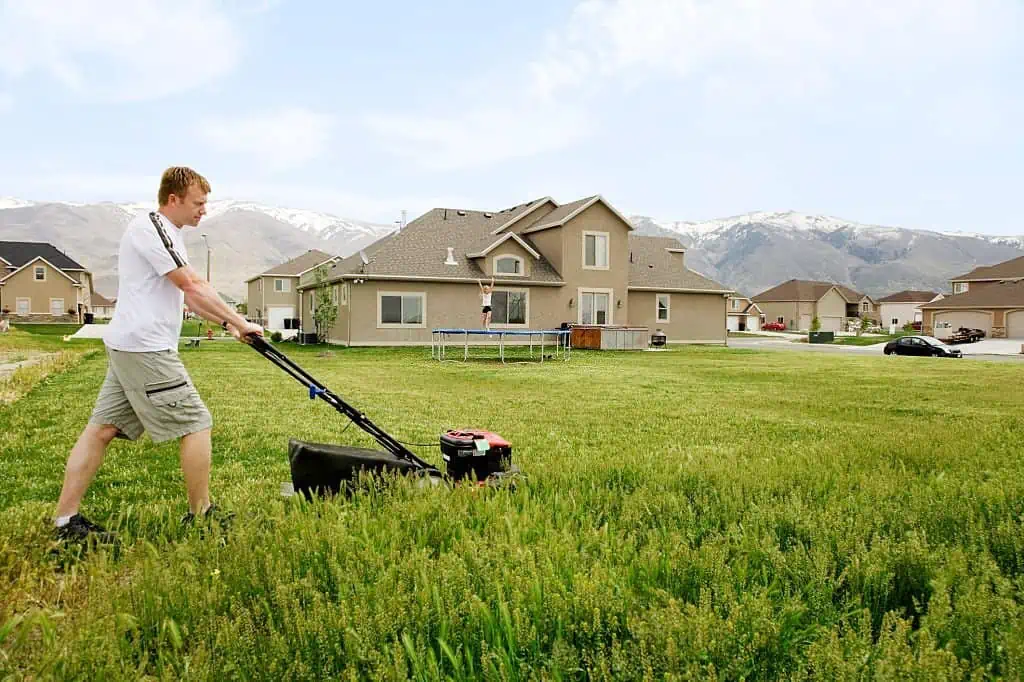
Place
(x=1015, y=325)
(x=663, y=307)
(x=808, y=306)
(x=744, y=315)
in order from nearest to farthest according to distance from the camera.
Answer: (x=663, y=307) → (x=1015, y=325) → (x=744, y=315) → (x=808, y=306)

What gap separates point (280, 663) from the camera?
239 cm

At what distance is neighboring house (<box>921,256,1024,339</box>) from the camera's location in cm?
5488

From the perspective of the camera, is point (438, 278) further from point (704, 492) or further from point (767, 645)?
point (767, 645)

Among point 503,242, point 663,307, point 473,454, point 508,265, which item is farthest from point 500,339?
point 473,454

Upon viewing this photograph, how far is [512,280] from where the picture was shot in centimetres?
3159

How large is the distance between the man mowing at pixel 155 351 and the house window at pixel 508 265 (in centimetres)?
2771

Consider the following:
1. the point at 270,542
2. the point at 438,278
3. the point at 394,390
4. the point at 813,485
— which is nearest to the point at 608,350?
the point at 438,278

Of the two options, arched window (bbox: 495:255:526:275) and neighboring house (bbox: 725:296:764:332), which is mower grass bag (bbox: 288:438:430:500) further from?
neighboring house (bbox: 725:296:764:332)

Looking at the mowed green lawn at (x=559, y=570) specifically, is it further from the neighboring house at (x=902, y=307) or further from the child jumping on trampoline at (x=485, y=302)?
the neighboring house at (x=902, y=307)

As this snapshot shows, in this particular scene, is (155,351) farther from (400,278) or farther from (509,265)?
(509,265)

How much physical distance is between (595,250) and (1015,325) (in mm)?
40620

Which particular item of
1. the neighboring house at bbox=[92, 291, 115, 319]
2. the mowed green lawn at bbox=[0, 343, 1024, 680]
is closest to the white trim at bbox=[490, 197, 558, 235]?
the mowed green lawn at bbox=[0, 343, 1024, 680]

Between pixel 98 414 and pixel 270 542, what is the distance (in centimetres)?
147

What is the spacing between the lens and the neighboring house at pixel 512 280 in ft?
98.6
